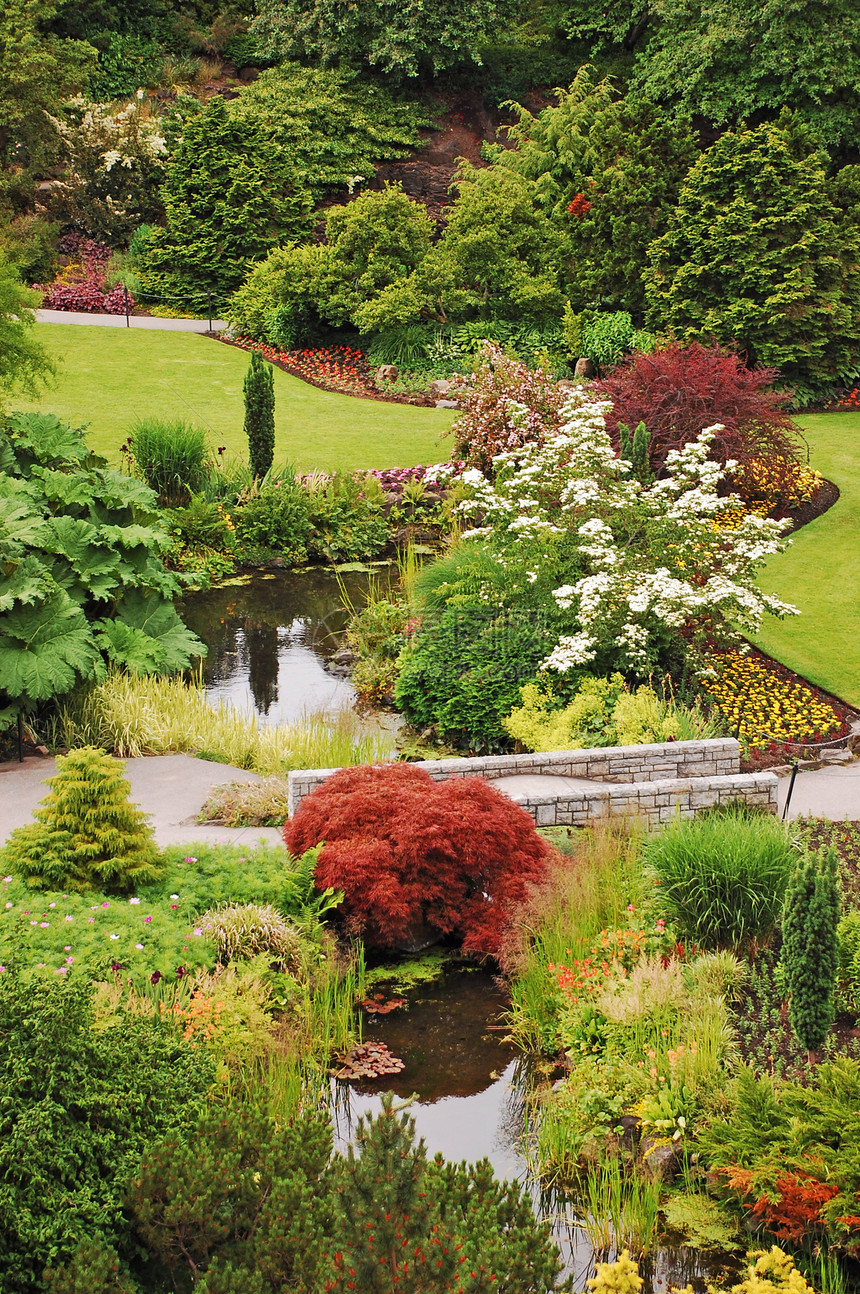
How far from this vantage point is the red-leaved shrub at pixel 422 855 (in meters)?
7.84

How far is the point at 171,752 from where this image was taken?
1051 centimetres

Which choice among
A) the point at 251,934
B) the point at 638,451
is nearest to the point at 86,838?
the point at 251,934

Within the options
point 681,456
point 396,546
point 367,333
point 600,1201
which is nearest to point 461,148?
point 367,333

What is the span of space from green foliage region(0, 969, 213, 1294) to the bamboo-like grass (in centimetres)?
457

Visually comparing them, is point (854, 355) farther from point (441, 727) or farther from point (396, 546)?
point (441, 727)

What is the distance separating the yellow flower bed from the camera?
10.9 meters

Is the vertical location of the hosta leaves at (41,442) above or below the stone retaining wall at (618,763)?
above

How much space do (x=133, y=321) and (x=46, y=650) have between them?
17.4 metres

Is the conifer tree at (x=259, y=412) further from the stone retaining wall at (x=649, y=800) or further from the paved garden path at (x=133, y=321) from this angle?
the paved garden path at (x=133, y=321)

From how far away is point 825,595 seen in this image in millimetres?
13922

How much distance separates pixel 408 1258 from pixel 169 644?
805 cm

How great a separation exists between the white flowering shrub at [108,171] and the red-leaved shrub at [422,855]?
23.1m

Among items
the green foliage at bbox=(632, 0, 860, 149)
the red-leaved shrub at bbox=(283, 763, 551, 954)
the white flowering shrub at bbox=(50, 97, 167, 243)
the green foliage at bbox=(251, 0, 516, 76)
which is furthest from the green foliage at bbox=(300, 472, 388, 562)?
the green foliage at bbox=(251, 0, 516, 76)

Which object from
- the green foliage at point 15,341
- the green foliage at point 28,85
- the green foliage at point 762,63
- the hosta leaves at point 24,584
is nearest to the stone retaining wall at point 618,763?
the hosta leaves at point 24,584
